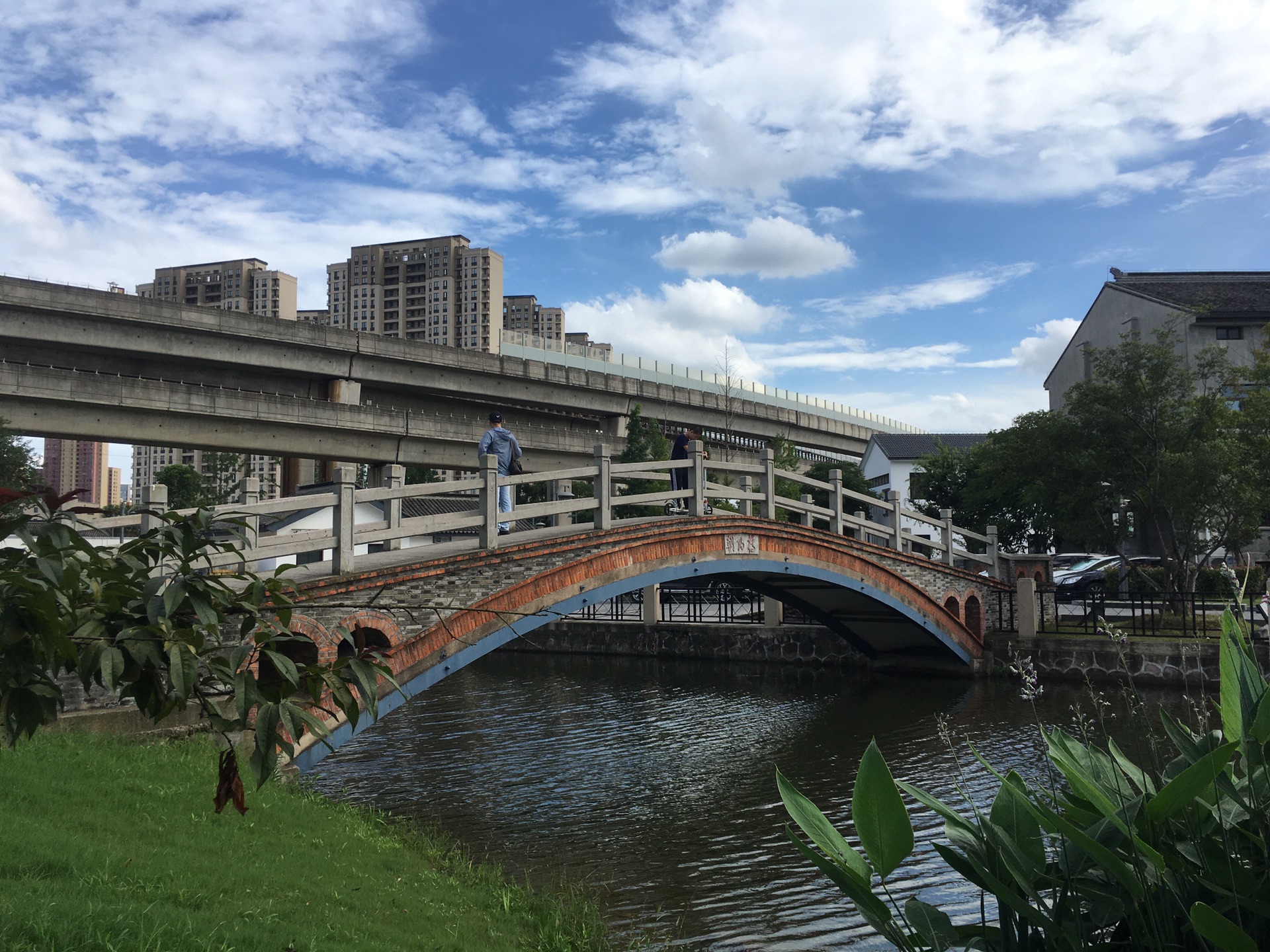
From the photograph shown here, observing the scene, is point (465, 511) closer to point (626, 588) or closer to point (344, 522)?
point (626, 588)

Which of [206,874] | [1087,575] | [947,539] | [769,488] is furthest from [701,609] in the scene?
[206,874]

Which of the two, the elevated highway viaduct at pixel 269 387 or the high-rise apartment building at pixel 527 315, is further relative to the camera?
the high-rise apartment building at pixel 527 315

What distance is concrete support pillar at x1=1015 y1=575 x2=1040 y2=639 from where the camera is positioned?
1977cm

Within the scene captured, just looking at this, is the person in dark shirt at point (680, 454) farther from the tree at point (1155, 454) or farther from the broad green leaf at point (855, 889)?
the broad green leaf at point (855, 889)

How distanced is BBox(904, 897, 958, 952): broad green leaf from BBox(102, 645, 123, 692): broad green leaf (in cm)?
191

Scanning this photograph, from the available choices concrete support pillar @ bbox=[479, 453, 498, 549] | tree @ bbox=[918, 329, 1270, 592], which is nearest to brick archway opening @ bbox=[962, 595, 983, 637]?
tree @ bbox=[918, 329, 1270, 592]

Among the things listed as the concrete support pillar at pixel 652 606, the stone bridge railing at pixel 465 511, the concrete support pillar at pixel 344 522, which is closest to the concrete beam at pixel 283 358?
the stone bridge railing at pixel 465 511

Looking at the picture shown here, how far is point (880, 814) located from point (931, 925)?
431 mm

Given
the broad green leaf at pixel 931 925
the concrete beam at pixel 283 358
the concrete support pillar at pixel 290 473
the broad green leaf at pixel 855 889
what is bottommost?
the broad green leaf at pixel 931 925

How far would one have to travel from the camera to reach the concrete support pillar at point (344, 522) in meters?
9.05

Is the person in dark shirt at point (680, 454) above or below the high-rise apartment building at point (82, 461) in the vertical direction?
below

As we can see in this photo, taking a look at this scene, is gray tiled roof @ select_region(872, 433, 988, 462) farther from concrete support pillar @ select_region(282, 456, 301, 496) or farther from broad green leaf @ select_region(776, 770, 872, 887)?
broad green leaf @ select_region(776, 770, 872, 887)

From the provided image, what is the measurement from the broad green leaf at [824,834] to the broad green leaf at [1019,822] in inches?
17.3

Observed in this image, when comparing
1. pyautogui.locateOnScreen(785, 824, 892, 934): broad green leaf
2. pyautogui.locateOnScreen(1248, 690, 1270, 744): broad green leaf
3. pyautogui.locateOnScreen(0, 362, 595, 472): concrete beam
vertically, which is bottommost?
pyautogui.locateOnScreen(785, 824, 892, 934): broad green leaf
